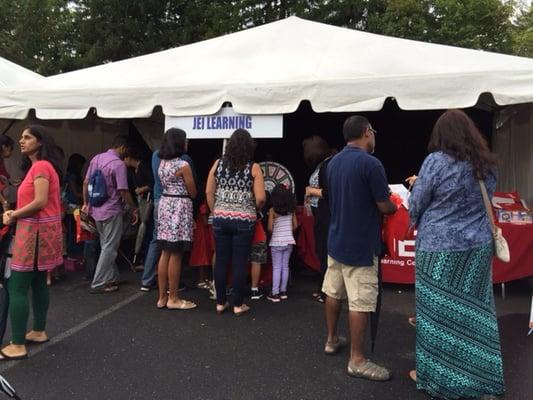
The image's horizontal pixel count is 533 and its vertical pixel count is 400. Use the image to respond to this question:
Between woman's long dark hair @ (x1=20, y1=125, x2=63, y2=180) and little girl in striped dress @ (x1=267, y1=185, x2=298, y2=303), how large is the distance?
2.11 metres

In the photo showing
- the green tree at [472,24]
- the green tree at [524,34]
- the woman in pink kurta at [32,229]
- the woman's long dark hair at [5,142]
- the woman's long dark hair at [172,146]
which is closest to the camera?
the woman in pink kurta at [32,229]

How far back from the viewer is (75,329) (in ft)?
14.3

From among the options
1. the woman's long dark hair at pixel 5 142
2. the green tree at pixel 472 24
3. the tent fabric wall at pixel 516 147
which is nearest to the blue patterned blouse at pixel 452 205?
the woman's long dark hair at pixel 5 142

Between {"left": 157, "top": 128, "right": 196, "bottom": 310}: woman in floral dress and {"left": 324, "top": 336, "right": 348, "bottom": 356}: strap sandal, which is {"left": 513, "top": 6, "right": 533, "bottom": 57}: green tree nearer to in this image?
{"left": 157, "top": 128, "right": 196, "bottom": 310}: woman in floral dress

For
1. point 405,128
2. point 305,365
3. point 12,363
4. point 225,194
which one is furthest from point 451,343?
point 405,128

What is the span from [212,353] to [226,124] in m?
2.36

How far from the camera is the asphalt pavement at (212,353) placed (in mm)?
3217

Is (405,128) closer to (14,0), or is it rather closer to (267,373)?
(267,373)

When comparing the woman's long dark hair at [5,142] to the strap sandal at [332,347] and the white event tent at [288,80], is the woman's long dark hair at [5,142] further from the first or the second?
the strap sandal at [332,347]

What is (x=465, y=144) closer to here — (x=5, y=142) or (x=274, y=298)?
(x=274, y=298)

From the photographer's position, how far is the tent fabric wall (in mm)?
6117

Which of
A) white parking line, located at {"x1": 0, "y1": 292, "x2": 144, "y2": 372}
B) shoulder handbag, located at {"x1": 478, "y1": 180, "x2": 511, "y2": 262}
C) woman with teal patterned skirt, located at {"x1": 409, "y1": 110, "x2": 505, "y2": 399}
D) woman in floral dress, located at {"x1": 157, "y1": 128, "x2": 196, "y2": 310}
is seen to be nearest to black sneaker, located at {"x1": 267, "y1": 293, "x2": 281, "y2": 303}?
woman in floral dress, located at {"x1": 157, "y1": 128, "x2": 196, "y2": 310}

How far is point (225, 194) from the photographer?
4438mm

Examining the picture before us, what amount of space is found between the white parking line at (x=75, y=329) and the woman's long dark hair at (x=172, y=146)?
5.03 ft
